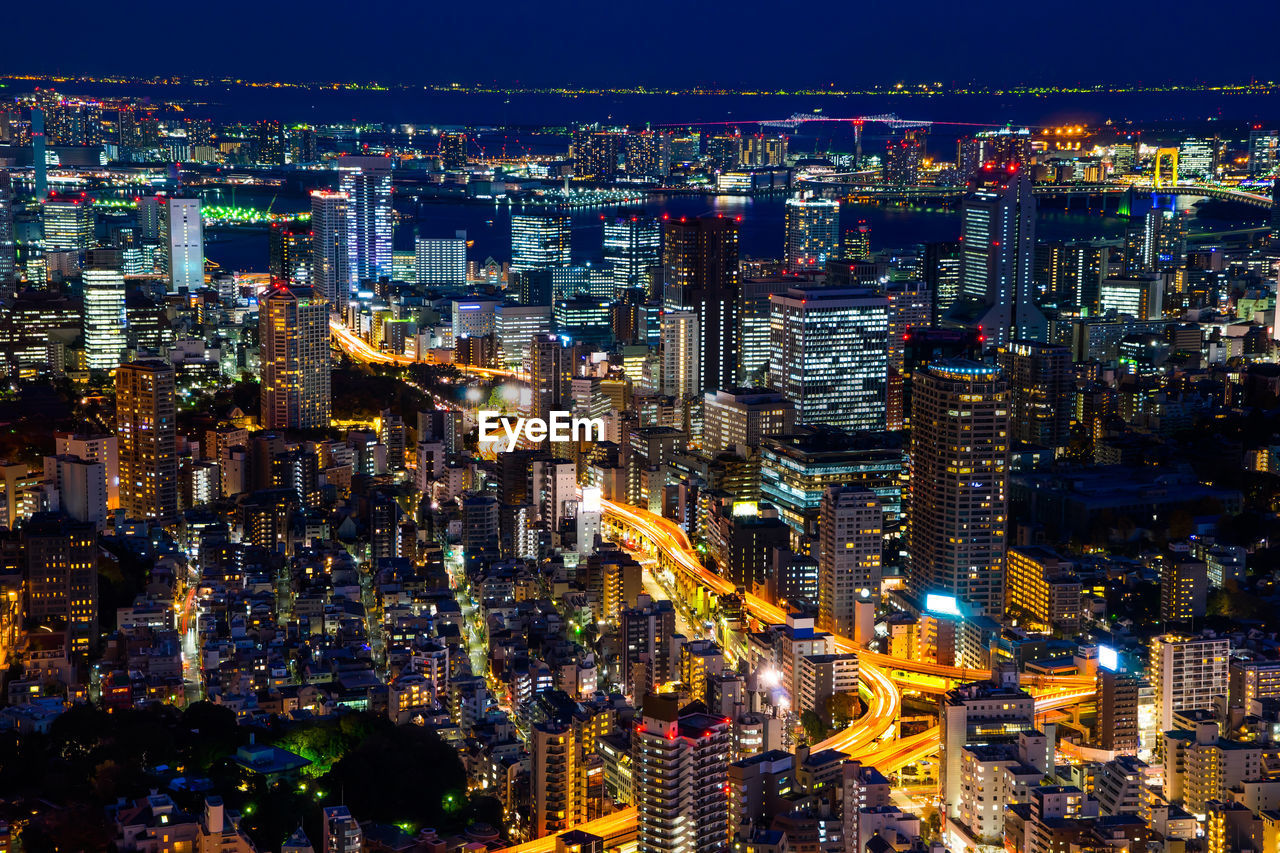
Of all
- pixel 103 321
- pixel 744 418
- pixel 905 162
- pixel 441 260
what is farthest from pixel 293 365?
pixel 905 162

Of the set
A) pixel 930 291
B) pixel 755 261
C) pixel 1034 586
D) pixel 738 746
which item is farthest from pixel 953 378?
pixel 755 261

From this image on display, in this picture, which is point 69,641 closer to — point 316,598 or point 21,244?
point 316,598

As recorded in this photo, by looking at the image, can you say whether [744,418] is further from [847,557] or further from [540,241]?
[540,241]

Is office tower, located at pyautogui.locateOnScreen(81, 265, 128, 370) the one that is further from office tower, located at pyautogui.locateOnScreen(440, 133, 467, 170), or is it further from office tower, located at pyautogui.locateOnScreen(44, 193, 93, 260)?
office tower, located at pyautogui.locateOnScreen(440, 133, 467, 170)

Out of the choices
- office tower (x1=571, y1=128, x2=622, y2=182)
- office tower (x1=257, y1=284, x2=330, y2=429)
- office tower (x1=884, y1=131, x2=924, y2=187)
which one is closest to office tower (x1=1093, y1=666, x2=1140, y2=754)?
office tower (x1=257, y1=284, x2=330, y2=429)

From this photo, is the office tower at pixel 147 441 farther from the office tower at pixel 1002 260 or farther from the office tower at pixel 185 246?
the office tower at pixel 185 246

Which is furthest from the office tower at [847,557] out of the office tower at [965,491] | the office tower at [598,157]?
the office tower at [598,157]
